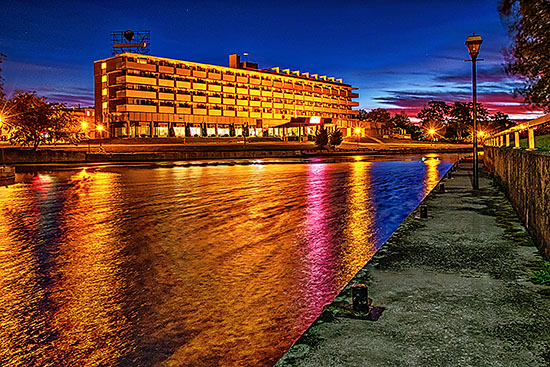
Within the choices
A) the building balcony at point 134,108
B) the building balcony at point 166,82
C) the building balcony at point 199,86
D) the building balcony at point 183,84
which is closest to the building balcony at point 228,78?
the building balcony at point 199,86

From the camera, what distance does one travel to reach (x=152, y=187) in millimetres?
18719

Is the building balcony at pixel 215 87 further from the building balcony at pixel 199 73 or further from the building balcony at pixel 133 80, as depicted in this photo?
the building balcony at pixel 133 80

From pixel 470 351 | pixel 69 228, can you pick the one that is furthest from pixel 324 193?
pixel 470 351

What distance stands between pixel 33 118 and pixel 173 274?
133 ft

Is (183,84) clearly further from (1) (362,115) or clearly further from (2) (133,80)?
(1) (362,115)

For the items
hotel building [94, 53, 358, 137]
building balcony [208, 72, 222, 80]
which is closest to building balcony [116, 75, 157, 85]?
hotel building [94, 53, 358, 137]

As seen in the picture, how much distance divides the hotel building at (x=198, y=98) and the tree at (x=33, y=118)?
1567 inches

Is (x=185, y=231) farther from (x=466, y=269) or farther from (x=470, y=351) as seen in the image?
(x=470, y=351)

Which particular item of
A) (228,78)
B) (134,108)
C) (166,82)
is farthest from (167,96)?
(228,78)

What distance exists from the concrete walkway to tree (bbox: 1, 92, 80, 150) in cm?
4129

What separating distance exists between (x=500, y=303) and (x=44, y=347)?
418 cm

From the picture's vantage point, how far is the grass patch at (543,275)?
4.98m

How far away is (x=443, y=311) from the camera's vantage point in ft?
13.9

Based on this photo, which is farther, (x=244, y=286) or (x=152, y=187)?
(x=152, y=187)
